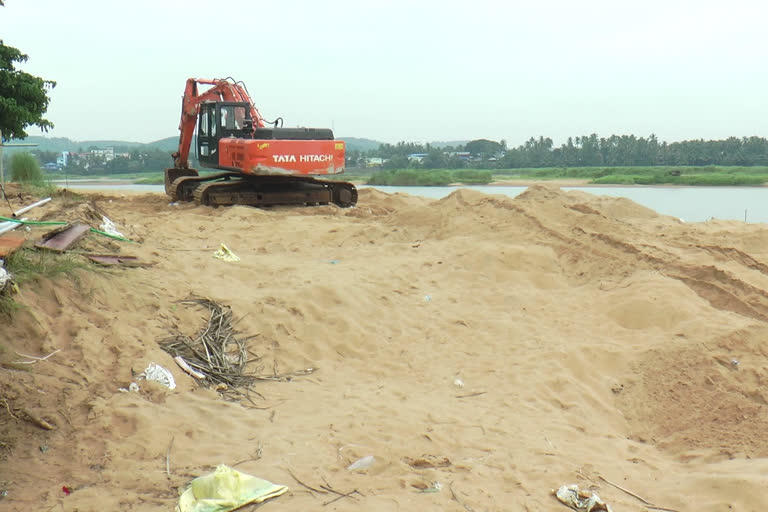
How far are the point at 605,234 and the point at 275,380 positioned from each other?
532cm

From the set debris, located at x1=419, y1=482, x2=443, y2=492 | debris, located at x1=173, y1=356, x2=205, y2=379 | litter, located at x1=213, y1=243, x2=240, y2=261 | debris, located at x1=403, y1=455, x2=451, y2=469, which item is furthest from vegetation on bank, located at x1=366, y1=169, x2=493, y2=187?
debris, located at x1=419, y1=482, x2=443, y2=492

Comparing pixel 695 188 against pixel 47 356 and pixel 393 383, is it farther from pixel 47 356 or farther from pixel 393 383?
pixel 47 356

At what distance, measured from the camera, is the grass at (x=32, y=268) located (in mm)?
4371

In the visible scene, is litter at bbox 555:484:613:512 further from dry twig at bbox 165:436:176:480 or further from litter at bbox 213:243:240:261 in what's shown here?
litter at bbox 213:243:240:261

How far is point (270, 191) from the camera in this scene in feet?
47.1

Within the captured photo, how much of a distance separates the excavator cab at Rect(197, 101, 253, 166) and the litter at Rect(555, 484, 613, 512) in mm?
11536

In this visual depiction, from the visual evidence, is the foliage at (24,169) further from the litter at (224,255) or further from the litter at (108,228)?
the litter at (224,255)

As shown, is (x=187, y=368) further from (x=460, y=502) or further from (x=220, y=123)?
(x=220, y=123)

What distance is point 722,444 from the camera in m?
4.64

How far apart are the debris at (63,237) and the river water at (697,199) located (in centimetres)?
688

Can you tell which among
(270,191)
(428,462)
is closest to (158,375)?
(428,462)

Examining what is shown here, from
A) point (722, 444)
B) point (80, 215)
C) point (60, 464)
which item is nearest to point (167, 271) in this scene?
point (80, 215)

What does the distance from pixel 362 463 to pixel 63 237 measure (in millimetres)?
3788

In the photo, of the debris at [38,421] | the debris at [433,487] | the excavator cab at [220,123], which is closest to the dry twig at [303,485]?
the debris at [433,487]
